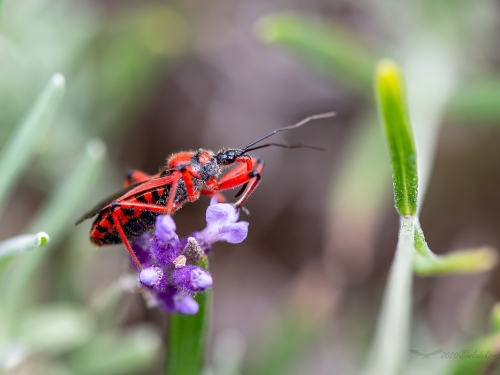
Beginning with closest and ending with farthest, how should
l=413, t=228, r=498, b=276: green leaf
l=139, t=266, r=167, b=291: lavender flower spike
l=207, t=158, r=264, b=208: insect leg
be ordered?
l=139, t=266, r=167, b=291: lavender flower spike < l=413, t=228, r=498, b=276: green leaf < l=207, t=158, r=264, b=208: insect leg

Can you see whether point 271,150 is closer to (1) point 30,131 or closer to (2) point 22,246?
(1) point 30,131

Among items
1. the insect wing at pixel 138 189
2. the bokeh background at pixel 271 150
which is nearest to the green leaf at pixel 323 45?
the bokeh background at pixel 271 150

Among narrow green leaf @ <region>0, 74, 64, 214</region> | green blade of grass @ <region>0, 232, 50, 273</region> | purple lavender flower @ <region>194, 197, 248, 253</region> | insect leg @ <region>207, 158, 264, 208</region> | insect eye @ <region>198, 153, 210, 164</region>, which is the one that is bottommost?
Answer: insect leg @ <region>207, 158, 264, 208</region>

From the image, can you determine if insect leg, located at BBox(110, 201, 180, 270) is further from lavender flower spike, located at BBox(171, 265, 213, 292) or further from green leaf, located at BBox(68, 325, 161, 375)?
green leaf, located at BBox(68, 325, 161, 375)

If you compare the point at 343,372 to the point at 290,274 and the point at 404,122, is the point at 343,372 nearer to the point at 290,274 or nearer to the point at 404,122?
the point at 290,274

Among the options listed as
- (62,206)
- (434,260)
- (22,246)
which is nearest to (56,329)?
(62,206)

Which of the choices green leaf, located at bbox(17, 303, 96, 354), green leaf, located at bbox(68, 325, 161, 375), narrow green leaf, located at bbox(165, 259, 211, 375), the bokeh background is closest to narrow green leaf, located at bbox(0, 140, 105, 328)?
green leaf, located at bbox(17, 303, 96, 354)

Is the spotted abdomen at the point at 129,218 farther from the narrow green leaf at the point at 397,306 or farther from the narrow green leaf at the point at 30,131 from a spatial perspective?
the narrow green leaf at the point at 397,306
